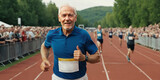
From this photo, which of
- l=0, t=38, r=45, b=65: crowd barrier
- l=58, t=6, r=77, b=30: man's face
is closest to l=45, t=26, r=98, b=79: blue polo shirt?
l=58, t=6, r=77, b=30: man's face

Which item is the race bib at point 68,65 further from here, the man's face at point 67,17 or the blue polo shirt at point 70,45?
the man's face at point 67,17

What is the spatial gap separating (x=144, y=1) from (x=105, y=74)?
4073 centimetres

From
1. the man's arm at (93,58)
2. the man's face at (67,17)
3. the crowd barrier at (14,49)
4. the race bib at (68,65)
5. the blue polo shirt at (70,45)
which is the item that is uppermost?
the man's face at (67,17)

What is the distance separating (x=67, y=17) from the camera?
3.30 meters

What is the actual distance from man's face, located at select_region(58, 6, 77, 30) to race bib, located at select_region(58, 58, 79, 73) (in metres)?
0.42

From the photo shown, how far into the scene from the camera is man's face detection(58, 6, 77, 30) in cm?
331

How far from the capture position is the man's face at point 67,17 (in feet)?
10.9

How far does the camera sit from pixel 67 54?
11.2 ft

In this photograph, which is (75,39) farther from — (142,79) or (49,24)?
(49,24)

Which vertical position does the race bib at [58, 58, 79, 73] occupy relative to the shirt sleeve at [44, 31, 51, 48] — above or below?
below

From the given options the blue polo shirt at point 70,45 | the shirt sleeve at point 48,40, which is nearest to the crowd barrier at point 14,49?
the shirt sleeve at point 48,40

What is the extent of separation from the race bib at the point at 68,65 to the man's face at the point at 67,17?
0.42 m

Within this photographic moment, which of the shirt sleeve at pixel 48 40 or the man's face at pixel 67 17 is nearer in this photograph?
the man's face at pixel 67 17

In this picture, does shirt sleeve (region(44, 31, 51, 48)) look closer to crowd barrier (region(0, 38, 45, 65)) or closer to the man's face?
the man's face
